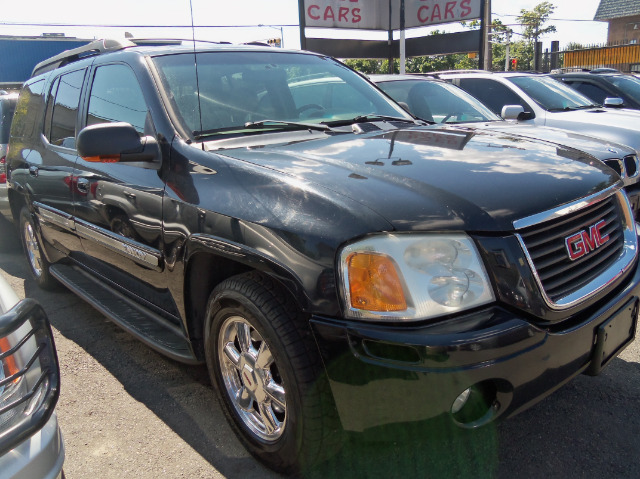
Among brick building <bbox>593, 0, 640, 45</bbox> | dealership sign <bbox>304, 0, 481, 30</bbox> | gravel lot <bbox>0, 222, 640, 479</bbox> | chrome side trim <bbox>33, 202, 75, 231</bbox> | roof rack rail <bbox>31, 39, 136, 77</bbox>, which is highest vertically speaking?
brick building <bbox>593, 0, 640, 45</bbox>

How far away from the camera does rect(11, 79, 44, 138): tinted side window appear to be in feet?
15.0

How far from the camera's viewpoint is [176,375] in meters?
3.28

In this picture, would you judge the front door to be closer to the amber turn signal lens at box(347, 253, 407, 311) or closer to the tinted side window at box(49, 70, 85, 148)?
the tinted side window at box(49, 70, 85, 148)

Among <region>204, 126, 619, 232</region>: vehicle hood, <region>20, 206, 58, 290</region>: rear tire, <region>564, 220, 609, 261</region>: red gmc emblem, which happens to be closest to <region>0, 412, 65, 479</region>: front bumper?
<region>204, 126, 619, 232</region>: vehicle hood

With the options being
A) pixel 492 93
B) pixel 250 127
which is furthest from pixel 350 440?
pixel 492 93

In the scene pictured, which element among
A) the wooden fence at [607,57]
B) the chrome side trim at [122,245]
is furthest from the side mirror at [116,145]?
the wooden fence at [607,57]

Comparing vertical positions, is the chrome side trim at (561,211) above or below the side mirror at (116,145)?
below

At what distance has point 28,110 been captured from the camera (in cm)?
484

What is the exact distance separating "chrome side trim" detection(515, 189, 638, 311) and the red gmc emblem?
11 cm

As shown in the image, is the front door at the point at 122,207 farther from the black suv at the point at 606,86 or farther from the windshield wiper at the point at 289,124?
the black suv at the point at 606,86

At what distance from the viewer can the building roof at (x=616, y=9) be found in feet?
124

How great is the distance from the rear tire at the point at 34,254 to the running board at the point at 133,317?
2.05ft

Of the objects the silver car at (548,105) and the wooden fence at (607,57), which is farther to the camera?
the wooden fence at (607,57)

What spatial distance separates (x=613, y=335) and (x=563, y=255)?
0.40 metres
